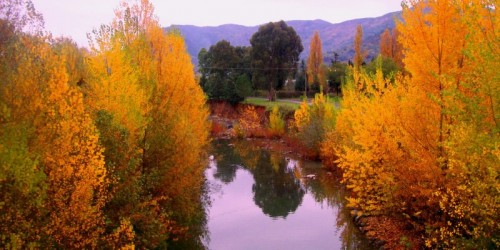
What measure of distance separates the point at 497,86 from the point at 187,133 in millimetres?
10535

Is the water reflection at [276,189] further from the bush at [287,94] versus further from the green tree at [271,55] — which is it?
the bush at [287,94]

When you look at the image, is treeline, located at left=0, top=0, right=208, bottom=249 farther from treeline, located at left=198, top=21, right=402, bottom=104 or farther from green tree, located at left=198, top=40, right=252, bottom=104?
treeline, located at left=198, top=21, right=402, bottom=104

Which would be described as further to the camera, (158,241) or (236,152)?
(236,152)

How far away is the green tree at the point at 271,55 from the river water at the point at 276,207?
81.3 ft

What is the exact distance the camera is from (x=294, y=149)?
37.3 metres

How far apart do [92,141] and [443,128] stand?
9.56m

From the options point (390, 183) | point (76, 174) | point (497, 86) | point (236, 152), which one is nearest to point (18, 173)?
point (76, 174)

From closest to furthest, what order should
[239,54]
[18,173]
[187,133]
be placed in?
[18,173]
[187,133]
[239,54]

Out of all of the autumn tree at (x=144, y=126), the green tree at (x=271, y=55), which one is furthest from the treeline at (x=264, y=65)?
the autumn tree at (x=144, y=126)

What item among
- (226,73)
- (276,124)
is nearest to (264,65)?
(226,73)

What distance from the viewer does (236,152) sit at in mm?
38562

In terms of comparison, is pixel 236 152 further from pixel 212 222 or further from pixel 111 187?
pixel 111 187

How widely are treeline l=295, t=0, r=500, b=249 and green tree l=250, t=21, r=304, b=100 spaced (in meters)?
42.4

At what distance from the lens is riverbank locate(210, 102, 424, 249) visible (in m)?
14.4
